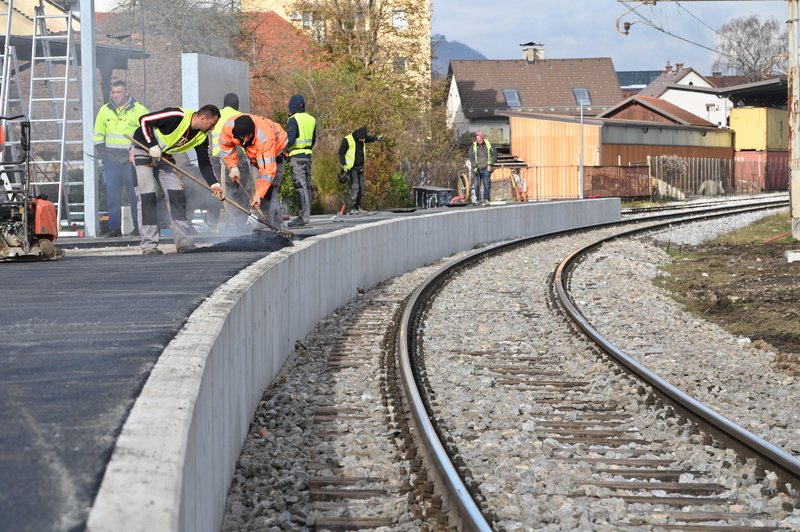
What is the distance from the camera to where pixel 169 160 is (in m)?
13.1

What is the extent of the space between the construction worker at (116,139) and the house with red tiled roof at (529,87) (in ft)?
218

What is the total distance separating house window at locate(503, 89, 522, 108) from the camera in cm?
8544

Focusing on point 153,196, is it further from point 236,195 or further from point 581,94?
point 581,94

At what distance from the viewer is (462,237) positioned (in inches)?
947

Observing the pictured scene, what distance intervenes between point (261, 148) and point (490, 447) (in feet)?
22.7

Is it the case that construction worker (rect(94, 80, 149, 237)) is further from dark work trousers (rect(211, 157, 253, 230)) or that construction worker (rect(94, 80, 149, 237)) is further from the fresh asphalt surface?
the fresh asphalt surface

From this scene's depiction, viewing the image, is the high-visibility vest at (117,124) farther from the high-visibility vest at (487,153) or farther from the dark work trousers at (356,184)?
the high-visibility vest at (487,153)

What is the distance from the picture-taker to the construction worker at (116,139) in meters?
15.6

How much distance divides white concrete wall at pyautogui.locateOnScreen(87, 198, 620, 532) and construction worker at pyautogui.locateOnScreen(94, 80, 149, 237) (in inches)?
125

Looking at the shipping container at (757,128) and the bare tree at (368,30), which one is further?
the shipping container at (757,128)

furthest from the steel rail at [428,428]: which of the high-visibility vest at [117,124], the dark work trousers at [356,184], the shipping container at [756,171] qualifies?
the shipping container at [756,171]

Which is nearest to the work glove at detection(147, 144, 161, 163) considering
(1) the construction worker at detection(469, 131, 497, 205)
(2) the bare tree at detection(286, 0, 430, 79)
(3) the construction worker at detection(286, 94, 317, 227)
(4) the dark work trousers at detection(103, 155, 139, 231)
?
(4) the dark work trousers at detection(103, 155, 139, 231)

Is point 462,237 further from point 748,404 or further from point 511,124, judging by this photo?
point 511,124

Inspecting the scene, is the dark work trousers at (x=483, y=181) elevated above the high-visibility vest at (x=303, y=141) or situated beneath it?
situated beneath
